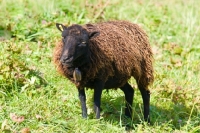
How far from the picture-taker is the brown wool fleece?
5805 millimetres

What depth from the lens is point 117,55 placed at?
6.07 metres

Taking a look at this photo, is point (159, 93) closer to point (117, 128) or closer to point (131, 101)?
point (131, 101)

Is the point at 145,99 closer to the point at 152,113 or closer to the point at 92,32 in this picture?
the point at 152,113

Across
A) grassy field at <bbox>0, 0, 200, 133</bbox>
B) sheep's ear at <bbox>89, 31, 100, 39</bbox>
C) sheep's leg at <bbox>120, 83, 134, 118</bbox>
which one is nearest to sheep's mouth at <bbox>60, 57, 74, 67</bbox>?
sheep's ear at <bbox>89, 31, 100, 39</bbox>

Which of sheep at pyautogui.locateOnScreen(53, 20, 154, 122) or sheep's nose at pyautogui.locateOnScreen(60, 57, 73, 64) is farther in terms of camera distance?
sheep at pyautogui.locateOnScreen(53, 20, 154, 122)

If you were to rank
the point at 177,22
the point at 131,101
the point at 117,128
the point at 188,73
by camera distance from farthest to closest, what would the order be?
the point at 177,22
the point at 188,73
the point at 131,101
the point at 117,128

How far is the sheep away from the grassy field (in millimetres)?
501

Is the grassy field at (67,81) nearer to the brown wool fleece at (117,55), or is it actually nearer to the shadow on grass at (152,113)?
the shadow on grass at (152,113)

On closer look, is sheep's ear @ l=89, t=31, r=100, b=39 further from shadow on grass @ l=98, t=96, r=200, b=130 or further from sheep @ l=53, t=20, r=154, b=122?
shadow on grass @ l=98, t=96, r=200, b=130

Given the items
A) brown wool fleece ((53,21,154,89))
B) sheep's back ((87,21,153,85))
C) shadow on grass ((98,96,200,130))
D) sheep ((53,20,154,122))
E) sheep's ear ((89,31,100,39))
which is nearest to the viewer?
Answer: sheep ((53,20,154,122))

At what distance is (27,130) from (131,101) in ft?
7.25

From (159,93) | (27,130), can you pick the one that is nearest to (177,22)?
(159,93)

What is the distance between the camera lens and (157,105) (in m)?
7.61

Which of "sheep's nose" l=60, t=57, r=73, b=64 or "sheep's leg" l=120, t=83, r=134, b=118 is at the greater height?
"sheep's nose" l=60, t=57, r=73, b=64
